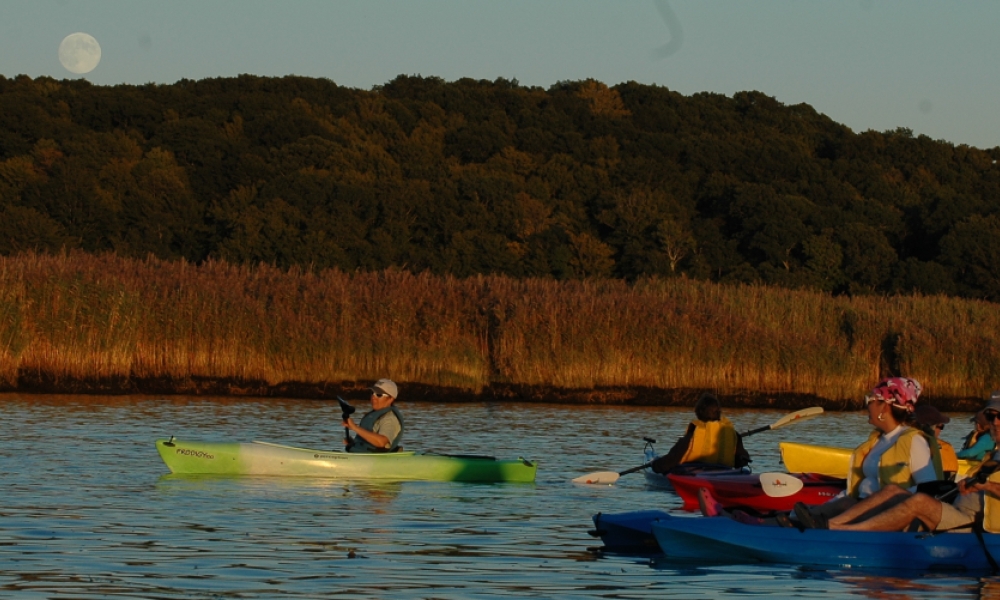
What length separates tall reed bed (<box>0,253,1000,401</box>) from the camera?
20797 millimetres

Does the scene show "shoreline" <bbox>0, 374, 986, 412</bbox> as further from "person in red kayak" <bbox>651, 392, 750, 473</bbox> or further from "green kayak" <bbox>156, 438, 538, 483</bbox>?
"person in red kayak" <bbox>651, 392, 750, 473</bbox>

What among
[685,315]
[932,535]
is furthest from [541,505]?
[685,315]

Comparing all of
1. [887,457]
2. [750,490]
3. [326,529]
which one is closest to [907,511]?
[887,457]

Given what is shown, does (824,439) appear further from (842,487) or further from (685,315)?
(842,487)

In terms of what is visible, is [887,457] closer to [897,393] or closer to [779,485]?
[897,393]

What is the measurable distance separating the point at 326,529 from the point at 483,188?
138 feet

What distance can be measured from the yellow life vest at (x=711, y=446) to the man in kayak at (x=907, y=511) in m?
3.97

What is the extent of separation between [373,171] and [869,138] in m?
23.4

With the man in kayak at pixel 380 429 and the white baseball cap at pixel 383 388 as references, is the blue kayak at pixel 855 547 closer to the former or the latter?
the white baseball cap at pixel 383 388

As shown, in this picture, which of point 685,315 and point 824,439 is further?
point 685,315

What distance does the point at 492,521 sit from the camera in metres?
11.1

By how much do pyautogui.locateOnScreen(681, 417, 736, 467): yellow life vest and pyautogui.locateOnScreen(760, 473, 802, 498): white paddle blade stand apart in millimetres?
2645

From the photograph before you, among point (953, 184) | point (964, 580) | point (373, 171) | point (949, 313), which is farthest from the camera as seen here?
point (953, 184)

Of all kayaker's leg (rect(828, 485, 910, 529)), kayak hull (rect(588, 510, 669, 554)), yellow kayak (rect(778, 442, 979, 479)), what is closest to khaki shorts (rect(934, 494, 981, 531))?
kayaker's leg (rect(828, 485, 910, 529))
